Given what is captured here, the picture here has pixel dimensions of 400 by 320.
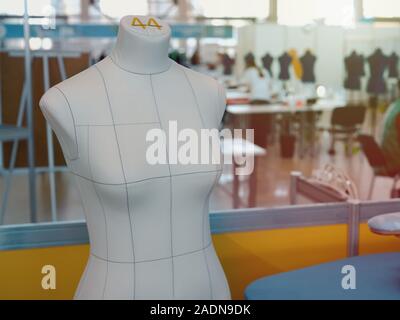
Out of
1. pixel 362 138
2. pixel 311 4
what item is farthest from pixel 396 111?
pixel 311 4

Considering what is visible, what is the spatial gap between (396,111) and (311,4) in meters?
4.49

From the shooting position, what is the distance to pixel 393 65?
35.2ft

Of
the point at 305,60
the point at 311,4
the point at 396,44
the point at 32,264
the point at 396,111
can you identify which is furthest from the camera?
the point at 396,44

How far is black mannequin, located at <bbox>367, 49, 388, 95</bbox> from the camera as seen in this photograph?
980 centimetres

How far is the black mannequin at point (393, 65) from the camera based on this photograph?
10.5 meters

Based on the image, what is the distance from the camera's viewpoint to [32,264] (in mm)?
2072

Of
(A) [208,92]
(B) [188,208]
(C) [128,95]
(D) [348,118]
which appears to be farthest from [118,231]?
(D) [348,118]

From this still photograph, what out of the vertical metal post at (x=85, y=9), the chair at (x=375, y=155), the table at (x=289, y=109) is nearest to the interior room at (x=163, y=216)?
the chair at (x=375, y=155)

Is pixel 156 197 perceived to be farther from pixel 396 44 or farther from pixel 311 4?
pixel 396 44

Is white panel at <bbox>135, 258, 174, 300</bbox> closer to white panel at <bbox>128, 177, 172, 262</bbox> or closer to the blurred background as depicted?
white panel at <bbox>128, 177, 172, 262</bbox>

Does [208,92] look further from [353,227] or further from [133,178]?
[353,227]

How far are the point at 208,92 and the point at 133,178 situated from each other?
0.37m

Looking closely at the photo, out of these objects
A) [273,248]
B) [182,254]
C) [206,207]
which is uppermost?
[206,207]

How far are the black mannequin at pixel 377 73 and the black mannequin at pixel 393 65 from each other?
607mm
